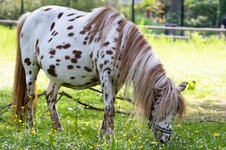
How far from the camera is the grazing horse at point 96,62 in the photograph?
4023mm

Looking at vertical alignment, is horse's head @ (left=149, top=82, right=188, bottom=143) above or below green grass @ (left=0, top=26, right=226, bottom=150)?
above

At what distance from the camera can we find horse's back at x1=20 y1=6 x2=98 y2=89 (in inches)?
181

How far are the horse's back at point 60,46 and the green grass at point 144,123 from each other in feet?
1.08

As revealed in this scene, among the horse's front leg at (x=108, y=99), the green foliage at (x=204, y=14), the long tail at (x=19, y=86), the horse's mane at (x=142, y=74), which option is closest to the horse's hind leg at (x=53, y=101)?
the long tail at (x=19, y=86)

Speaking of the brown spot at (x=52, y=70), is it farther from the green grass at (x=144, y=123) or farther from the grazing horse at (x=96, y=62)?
the green grass at (x=144, y=123)

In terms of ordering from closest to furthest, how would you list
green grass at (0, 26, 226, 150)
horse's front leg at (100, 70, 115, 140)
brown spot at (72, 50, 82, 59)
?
1. green grass at (0, 26, 226, 150)
2. horse's front leg at (100, 70, 115, 140)
3. brown spot at (72, 50, 82, 59)

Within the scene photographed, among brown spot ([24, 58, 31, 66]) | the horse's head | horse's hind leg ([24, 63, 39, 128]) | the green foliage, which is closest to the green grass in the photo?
the horse's head

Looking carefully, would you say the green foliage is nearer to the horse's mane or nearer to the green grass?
the green grass

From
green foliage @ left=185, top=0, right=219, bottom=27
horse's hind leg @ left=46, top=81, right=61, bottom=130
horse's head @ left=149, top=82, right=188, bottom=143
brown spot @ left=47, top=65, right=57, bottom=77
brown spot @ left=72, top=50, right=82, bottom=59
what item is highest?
brown spot @ left=72, top=50, right=82, bottom=59

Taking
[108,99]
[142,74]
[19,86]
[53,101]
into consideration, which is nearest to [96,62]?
[108,99]

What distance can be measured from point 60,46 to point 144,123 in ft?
5.09

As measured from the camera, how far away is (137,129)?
4844 mm

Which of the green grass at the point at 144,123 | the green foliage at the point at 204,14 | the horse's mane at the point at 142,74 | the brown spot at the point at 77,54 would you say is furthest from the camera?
the green foliage at the point at 204,14

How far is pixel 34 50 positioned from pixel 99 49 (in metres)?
1.32
